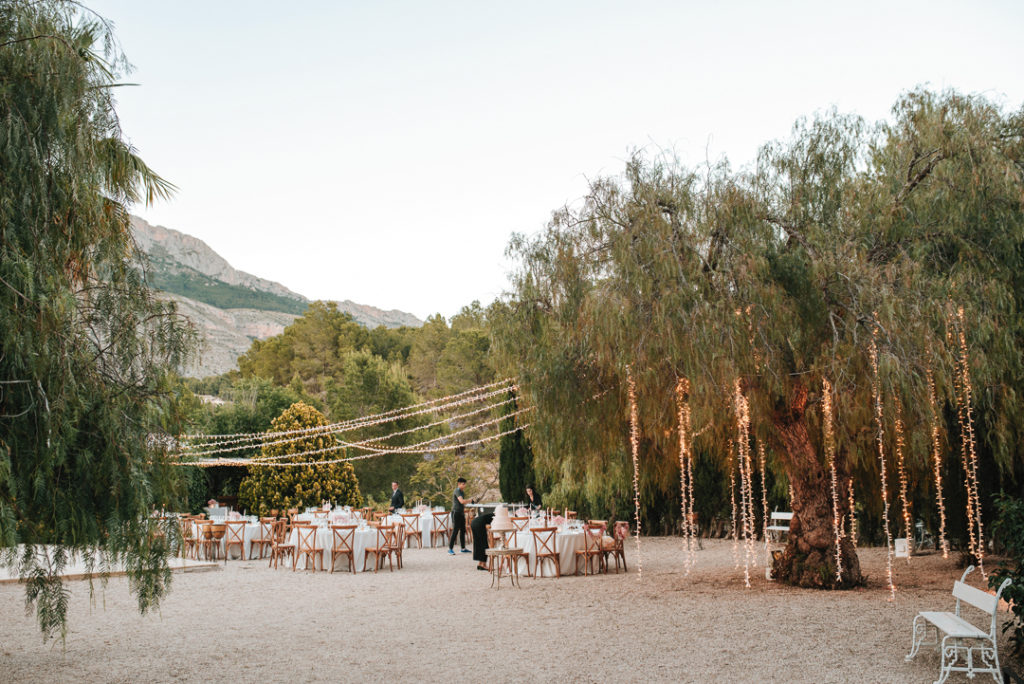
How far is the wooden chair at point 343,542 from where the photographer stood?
13445 mm

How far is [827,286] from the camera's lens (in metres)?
8.58

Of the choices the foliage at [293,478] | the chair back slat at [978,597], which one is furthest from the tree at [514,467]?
the chair back slat at [978,597]

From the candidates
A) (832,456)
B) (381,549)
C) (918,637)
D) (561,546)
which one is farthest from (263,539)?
(918,637)

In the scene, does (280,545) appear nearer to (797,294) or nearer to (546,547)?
(546,547)

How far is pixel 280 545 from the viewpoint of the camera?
1413 centimetres

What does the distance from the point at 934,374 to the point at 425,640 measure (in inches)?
235

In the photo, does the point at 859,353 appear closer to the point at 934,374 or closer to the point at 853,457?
the point at 934,374

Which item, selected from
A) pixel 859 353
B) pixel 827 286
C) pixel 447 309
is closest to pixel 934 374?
pixel 859 353

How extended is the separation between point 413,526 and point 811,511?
34.9ft

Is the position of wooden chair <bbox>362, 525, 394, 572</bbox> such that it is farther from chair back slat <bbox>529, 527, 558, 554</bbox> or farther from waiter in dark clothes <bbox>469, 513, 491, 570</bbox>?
chair back slat <bbox>529, 527, 558, 554</bbox>

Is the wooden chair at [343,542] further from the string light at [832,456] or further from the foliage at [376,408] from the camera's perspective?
the foliage at [376,408]

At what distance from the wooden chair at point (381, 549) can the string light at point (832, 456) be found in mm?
7320

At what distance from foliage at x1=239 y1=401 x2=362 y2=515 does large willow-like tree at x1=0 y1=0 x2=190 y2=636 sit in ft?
53.5

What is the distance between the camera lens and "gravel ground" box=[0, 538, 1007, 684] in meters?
5.97
